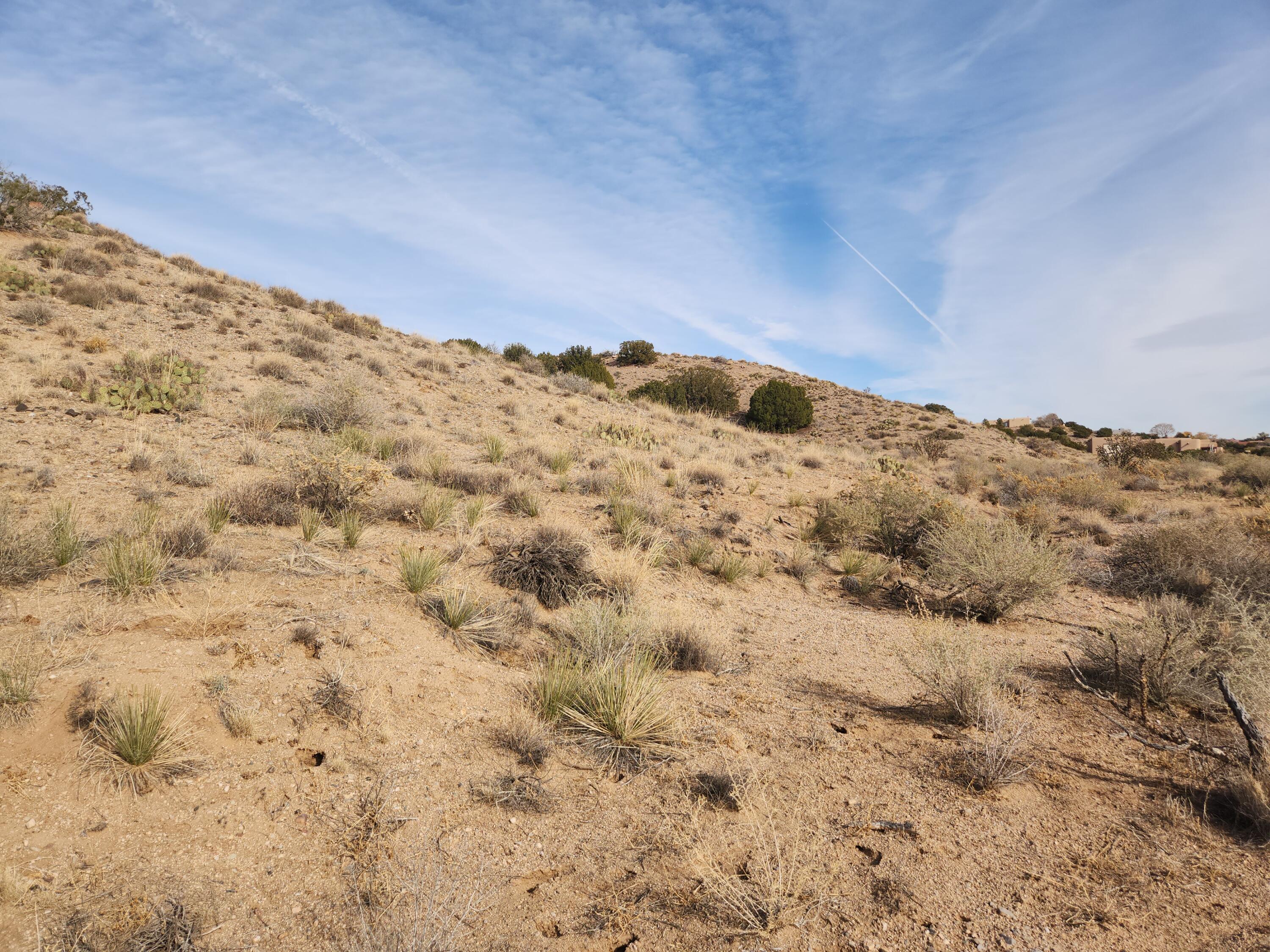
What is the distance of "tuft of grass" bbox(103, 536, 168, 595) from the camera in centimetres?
475

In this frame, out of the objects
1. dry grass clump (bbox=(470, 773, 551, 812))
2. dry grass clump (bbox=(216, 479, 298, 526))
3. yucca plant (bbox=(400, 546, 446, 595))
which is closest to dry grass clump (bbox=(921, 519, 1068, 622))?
dry grass clump (bbox=(470, 773, 551, 812))

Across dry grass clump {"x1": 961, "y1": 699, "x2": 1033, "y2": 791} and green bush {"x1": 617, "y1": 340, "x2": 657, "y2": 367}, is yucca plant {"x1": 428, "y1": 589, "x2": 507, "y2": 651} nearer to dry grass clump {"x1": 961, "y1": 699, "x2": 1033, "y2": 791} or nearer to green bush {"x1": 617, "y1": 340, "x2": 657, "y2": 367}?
dry grass clump {"x1": 961, "y1": 699, "x2": 1033, "y2": 791}

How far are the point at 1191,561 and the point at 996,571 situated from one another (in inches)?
152

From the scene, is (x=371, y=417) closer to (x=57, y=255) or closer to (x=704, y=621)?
(x=704, y=621)

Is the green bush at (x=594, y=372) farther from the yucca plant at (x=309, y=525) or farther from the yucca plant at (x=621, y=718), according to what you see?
the yucca plant at (x=621, y=718)

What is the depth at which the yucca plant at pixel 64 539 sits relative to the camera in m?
5.02

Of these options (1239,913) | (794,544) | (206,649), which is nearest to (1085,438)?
(794,544)

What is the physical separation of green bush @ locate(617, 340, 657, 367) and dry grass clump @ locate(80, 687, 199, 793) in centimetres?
3987

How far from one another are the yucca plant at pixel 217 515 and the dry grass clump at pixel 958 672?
6882 millimetres

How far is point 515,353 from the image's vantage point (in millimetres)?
27938

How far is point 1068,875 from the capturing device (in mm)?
2900

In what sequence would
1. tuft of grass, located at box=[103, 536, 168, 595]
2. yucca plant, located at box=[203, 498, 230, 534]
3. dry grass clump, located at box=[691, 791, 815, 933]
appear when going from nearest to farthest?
1. dry grass clump, located at box=[691, 791, 815, 933]
2. tuft of grass, located at box=[103, 536, 168, 595]
3. yucca plant, located at box=[203, 498, 230, 534]

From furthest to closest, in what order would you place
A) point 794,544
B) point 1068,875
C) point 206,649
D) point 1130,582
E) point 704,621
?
1. point 794,544
2. point 1130,582
3. point 704,621
4. point 206,649
5. point 1068,875

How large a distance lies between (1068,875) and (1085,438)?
126ft
